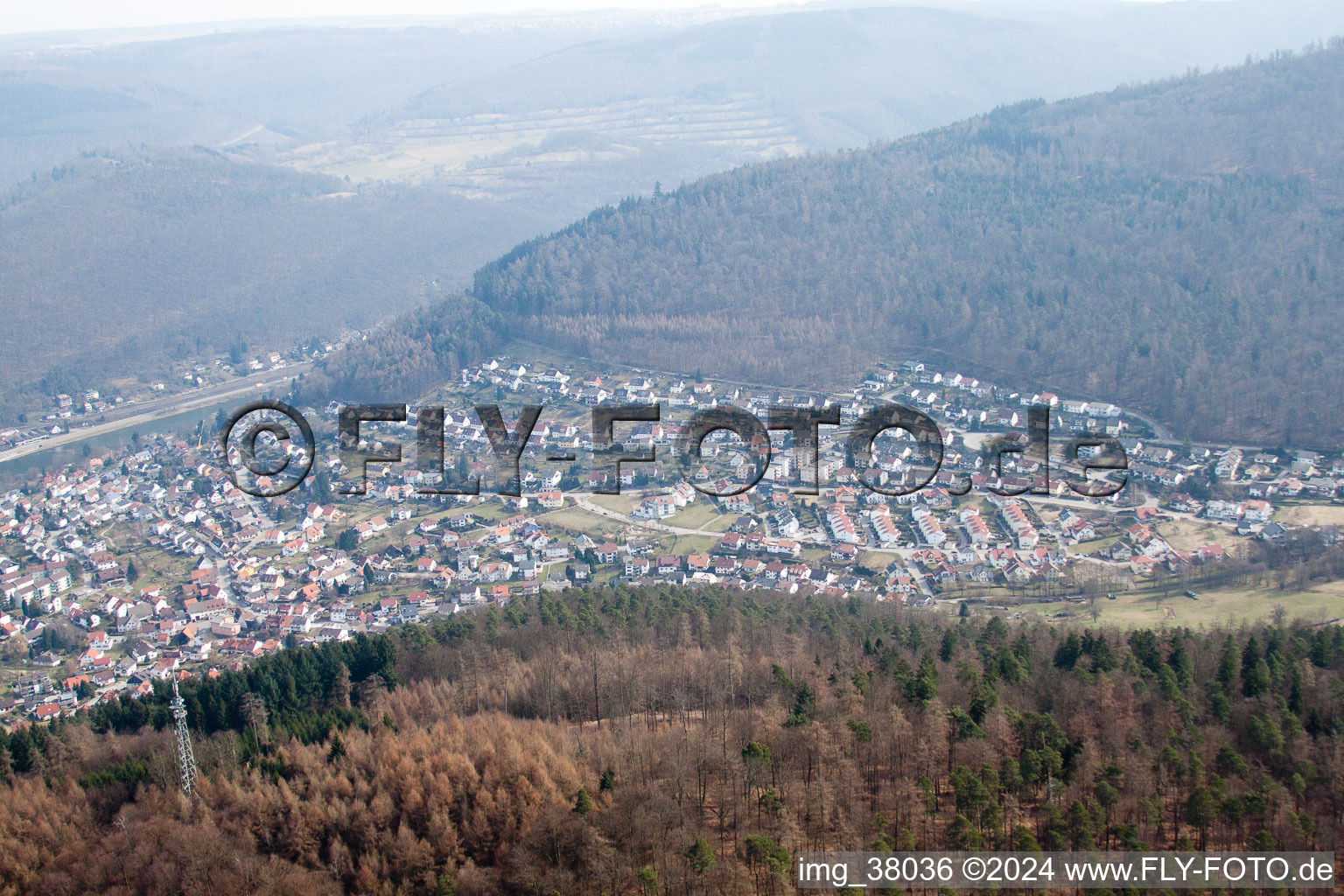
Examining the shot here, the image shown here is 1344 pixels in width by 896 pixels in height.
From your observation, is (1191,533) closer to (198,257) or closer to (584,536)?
(584,536)

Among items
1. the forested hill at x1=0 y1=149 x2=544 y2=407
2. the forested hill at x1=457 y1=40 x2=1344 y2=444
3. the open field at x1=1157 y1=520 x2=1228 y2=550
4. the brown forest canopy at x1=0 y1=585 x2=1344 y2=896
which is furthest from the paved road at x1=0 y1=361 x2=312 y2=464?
the open field at x1=1157 y1=520 x2=1228 y2=550

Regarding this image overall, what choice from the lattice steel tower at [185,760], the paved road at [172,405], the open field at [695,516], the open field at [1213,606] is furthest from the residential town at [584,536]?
the lattice steel tower at [185,760]

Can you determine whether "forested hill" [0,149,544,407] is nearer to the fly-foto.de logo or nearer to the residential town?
the residential town

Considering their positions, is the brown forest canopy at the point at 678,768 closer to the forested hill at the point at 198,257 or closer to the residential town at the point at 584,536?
the residential town at the point at 584,536

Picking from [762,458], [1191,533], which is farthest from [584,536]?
[1191,533]

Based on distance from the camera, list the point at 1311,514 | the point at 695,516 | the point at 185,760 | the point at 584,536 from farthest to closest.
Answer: the point at 695,516 → the point at 584,536 → the point at 1311,514 → the point at 185,760
